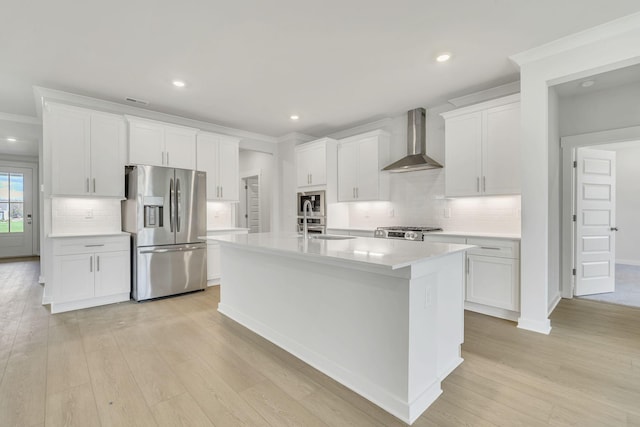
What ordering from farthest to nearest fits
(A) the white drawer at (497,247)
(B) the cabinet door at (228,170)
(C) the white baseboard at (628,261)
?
(C) the white baseboard at (628,261) < (B) the cabinet door at (228,170) < (A) the white drawer at (497,247)

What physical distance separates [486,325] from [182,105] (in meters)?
4.67

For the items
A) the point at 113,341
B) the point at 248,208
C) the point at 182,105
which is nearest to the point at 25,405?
the point at 113,341

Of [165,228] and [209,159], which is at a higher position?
[209,159]

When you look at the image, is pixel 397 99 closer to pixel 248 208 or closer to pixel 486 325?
pixel 486 325

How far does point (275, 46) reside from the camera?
2.75 metres

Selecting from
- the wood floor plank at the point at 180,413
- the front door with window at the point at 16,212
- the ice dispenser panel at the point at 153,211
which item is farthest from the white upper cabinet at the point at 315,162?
the front door with window at the point at 16,212

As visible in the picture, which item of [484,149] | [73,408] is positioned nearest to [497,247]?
[484,149]

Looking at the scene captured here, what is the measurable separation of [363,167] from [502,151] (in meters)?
2.04

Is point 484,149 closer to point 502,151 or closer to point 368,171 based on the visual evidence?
point 502,151

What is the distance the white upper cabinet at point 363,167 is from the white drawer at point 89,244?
3.32 meters

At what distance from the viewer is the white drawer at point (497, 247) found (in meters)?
3.12

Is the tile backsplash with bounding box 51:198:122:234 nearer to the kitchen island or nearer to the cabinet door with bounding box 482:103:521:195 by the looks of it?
the kitchen island

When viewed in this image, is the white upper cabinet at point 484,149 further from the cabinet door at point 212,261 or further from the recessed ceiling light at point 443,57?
the cabinet door at point 212,261

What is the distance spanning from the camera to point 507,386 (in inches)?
78.5
